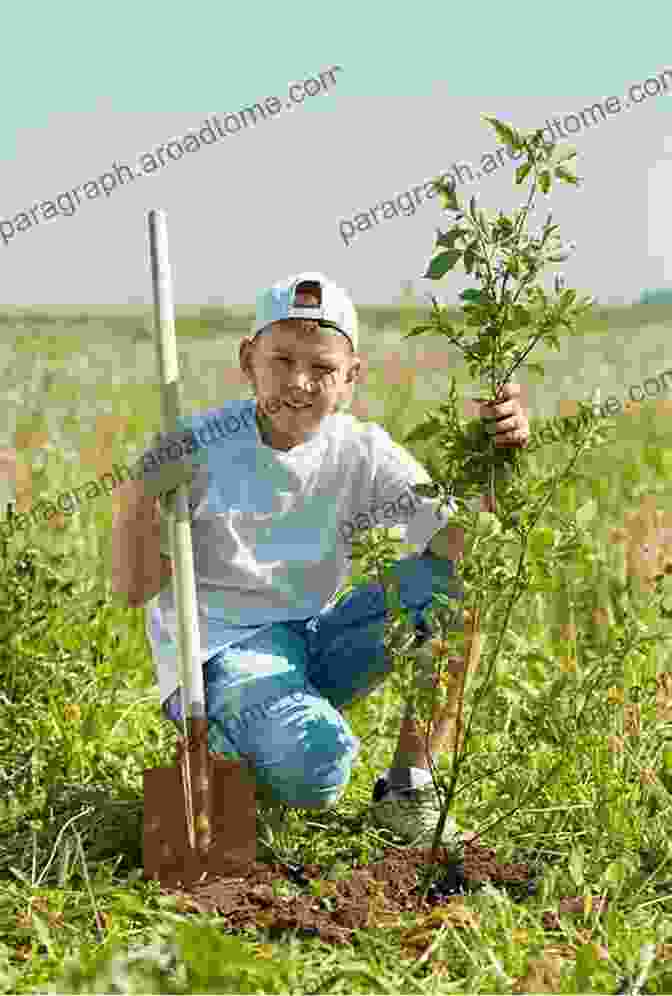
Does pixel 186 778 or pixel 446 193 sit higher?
pixel 446 193

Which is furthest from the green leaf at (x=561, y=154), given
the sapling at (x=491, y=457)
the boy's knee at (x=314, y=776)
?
the boy's knee at (x=314, y=776)

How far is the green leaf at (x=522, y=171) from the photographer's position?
2.42 meters

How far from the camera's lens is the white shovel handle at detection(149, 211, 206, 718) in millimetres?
2775

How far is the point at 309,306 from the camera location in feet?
9.72

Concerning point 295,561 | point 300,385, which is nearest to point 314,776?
point 295,561

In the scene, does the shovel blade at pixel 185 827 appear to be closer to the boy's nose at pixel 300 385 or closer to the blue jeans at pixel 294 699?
the blue jeans at pixel 294 699

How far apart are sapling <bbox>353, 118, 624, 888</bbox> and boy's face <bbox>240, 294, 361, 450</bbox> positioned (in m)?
0.43

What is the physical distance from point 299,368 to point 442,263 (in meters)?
0.61

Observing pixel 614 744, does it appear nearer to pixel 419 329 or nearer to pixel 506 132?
pixel 419 329

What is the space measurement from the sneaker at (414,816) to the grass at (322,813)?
6cm

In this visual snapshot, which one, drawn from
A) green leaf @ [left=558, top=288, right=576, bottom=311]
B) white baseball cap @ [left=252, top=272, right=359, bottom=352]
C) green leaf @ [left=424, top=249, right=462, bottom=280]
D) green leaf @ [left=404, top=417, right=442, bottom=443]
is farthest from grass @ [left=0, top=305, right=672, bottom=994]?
white baseball cap @ [left=252, top=272, right=359, bottom=352]

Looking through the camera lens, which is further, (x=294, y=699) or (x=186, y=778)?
(x=294, y=699)

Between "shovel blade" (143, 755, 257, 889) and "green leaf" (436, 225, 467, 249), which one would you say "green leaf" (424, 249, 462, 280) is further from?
"shovel blade" (143, 755, 257, 889)

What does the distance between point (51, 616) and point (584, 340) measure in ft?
35.4
